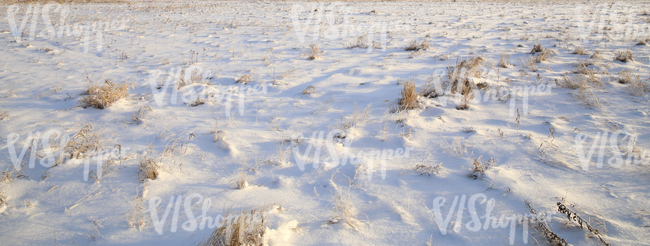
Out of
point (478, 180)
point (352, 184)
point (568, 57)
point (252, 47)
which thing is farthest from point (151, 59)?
point (568, 57)

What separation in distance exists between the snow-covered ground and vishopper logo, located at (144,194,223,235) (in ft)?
0.05

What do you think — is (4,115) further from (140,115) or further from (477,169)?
(477,169)

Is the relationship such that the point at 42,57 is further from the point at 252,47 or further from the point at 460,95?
the point at 460,95


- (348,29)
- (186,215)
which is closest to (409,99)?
(186,215)

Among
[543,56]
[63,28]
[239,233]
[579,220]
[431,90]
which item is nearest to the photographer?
[239,233]

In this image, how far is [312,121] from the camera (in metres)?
3.78

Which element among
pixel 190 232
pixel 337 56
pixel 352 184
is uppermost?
pixel 337 56

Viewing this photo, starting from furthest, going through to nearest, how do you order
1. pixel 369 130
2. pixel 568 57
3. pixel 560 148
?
pixel 568 57 → pixel 369 130 → pixel 560 148

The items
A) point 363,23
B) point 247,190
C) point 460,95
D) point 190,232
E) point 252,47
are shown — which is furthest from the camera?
point 363,23

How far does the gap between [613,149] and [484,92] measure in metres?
1.77

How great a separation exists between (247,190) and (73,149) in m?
2.07

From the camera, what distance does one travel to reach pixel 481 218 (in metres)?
2.17

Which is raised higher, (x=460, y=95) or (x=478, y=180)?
(x=460, y=95)

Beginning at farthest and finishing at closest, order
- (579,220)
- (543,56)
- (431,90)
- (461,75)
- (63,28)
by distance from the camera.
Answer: (63,28)
(543,56)
(461,75)
(431,90)
(579,220)
